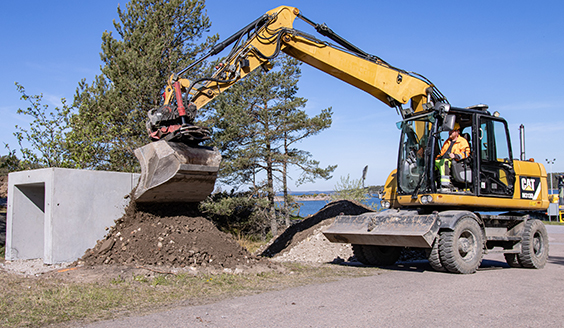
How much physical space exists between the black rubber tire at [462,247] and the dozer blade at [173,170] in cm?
430

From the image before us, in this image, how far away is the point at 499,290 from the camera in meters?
6.58

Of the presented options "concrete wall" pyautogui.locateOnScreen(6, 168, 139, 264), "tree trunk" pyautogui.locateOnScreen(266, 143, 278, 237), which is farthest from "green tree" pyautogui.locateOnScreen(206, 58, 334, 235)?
"concrete wall" pyautogui.locateOnScreen(6, 168, 139, 264)

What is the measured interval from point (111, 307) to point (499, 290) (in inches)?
210

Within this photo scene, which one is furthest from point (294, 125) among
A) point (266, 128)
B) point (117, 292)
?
point (117, 292)

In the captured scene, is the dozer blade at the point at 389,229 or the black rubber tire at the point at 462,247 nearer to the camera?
the dozer blade at the point at 389,229

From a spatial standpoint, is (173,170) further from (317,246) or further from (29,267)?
(317,246)

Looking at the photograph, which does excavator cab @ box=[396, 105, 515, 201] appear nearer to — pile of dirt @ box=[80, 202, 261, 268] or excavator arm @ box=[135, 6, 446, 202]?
excavator arm @ box=[135, 6, 446, 202]

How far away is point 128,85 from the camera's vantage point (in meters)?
15.0

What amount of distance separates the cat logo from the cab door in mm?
411

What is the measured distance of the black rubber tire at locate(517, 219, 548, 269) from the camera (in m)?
9.32

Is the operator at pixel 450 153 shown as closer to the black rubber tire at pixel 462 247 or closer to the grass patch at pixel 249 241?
the black rubber tire at pixel 462 247

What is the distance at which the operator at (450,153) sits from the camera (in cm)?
828

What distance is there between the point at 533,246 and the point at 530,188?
4.04 ft

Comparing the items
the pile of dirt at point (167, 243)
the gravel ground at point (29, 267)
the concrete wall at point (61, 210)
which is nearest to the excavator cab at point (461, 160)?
the pile of dirt at point (167, 243)
